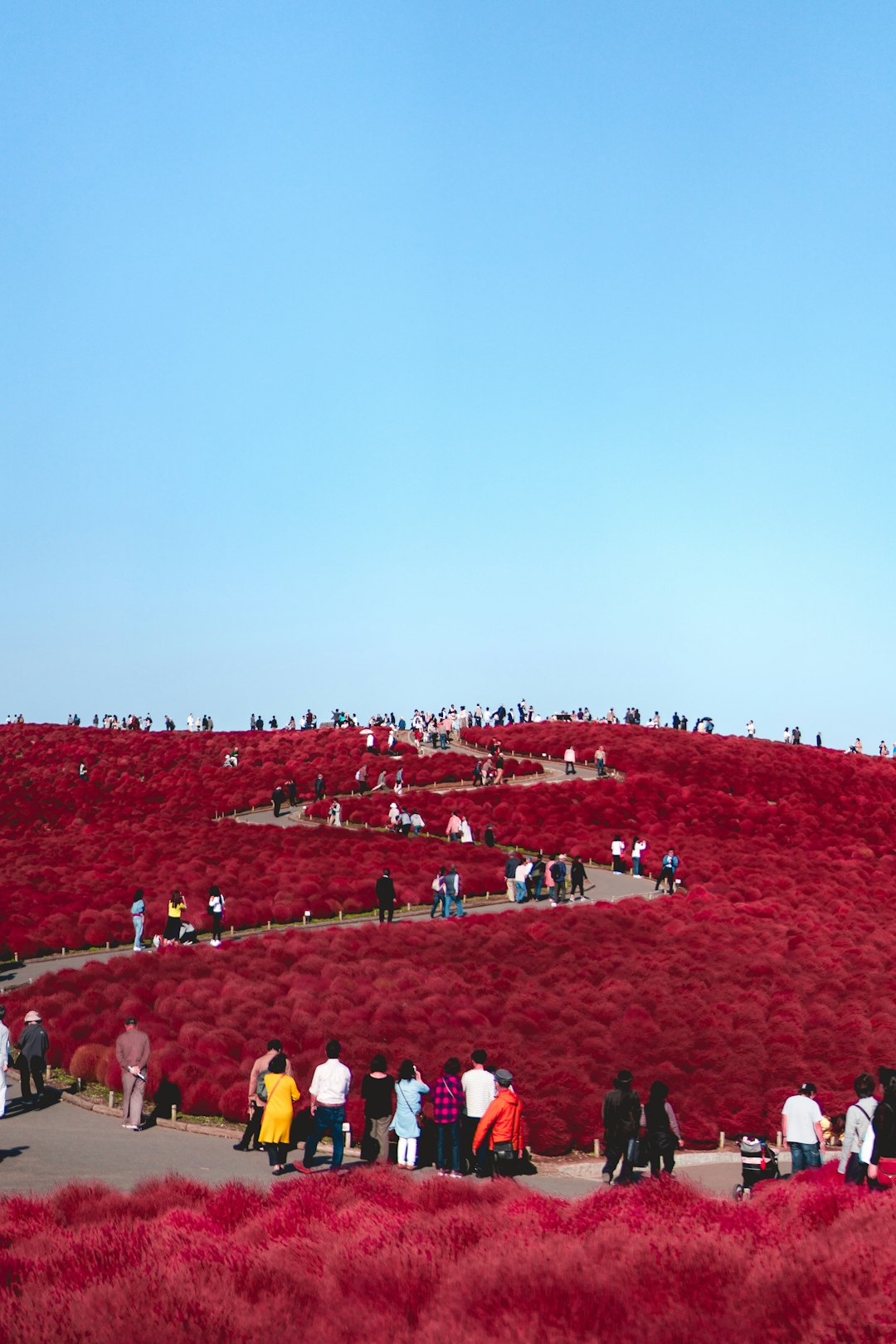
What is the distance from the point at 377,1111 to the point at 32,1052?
237 inches

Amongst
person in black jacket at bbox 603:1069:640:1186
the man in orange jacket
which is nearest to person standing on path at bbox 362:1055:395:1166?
the man in orange jacket

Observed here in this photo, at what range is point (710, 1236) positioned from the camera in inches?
366

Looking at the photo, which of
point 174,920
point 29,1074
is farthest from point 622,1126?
point 174,920

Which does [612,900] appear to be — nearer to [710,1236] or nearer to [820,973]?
[820,973]

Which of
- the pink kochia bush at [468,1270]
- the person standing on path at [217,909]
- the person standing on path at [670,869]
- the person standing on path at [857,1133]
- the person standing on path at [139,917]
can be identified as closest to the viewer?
the pink kochia bush at [468,1270]

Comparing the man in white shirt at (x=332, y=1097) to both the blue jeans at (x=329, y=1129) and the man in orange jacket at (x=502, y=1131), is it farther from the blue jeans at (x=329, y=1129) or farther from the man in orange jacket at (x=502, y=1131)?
the man in orange jacket at (x=502, y=1131)

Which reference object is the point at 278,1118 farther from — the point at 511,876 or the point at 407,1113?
the point at 511,876

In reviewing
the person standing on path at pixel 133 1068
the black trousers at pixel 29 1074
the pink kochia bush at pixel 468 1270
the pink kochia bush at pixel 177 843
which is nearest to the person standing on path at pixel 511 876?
the pink kochia bush at pixel 177 843

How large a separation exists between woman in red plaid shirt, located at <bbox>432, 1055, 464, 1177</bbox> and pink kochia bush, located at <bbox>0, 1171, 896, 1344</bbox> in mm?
3708

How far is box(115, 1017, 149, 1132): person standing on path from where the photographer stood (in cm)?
1694

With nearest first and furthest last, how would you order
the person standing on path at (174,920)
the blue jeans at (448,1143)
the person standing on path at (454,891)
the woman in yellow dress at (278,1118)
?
the woman in yellow dress at (278,1118) < the blue jeans at (448,1143) < the person standing on path at (174,920) < the person standing on path at (454,891)

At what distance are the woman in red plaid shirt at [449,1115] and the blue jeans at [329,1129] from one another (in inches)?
43.5

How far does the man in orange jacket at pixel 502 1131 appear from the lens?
14328 mm

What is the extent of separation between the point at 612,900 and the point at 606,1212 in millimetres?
27658
